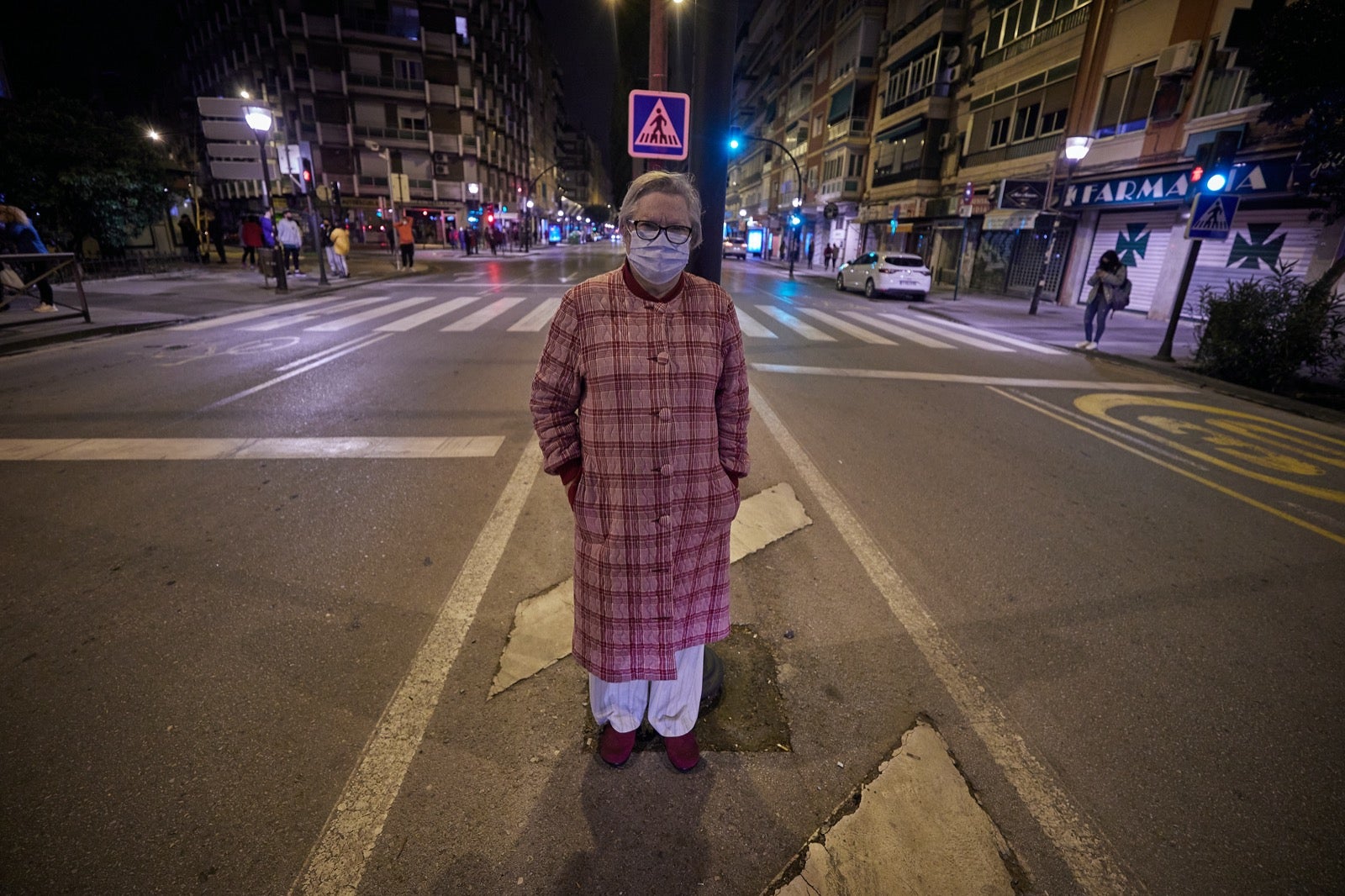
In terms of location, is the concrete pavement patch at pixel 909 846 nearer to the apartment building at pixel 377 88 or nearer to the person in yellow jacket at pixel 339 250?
the person in yellow jacket at pixel 339 250

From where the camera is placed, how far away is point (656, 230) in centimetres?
188

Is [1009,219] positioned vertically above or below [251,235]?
above

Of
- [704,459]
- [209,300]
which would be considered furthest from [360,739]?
[209,300]

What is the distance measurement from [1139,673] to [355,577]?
12.6 feet

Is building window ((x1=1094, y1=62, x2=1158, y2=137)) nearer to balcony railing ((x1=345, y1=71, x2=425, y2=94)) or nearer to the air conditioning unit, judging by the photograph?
the air conditioning unit

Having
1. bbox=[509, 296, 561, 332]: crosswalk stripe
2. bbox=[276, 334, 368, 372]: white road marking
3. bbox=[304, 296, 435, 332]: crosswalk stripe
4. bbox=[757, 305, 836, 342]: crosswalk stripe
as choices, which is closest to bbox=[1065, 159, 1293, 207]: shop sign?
bbox=[757, 305, 836, 342]: crosswalk stripe

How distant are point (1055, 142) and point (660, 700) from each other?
79.0 feet

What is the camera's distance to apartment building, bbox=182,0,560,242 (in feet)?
159

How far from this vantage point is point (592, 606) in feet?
6.70

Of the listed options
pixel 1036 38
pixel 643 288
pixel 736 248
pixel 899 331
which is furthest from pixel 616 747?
pixel 736 248

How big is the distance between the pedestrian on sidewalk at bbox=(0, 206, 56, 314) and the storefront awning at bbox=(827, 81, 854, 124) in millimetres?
35587

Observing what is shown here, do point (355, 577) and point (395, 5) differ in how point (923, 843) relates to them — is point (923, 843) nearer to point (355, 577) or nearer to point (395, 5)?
point (355, 577)

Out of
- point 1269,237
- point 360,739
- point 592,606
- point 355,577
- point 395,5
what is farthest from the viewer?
point 395,5

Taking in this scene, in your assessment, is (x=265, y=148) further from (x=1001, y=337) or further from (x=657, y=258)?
(x=657, y=258)
